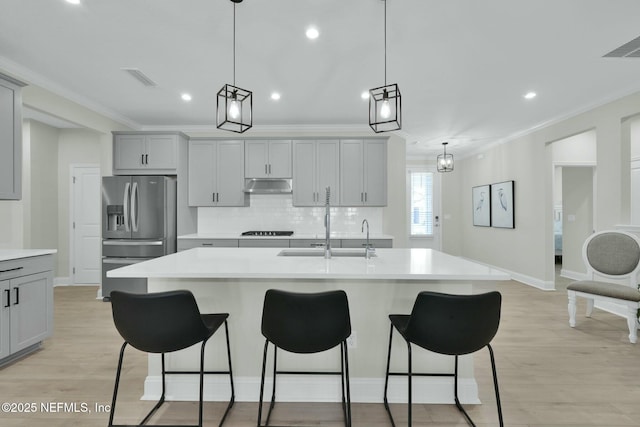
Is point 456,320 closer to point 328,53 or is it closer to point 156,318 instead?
point 156,318

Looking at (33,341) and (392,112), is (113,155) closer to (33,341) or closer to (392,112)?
(33,341)

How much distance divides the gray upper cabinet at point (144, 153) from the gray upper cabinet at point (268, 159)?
1075 mm

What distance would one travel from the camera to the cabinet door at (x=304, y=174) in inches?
202

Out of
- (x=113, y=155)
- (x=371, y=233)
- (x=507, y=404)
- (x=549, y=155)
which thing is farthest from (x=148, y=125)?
(x=549, y=155)

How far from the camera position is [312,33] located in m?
2.72

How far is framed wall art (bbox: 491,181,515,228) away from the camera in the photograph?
6.14 m

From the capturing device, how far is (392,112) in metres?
2.16

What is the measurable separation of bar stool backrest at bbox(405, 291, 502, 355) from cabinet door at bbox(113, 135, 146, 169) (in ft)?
15.5

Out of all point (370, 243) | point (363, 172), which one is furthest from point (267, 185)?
point (370, 243)

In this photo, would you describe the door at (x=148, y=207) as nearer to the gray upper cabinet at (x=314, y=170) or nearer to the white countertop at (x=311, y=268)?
the gray upper cabinet at (x=314, y=170)

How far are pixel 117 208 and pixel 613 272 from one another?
247 inches

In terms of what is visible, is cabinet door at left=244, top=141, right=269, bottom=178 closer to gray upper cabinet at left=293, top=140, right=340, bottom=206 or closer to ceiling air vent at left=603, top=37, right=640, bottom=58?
gray upper cabinet at left=293, top=140, right=340, bottom=206

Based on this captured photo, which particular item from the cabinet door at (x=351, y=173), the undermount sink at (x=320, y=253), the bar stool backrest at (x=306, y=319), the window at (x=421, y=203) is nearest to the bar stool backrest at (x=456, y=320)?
the bar stool backrest at (x=306, y=319)

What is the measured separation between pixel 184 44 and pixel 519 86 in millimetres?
3655
